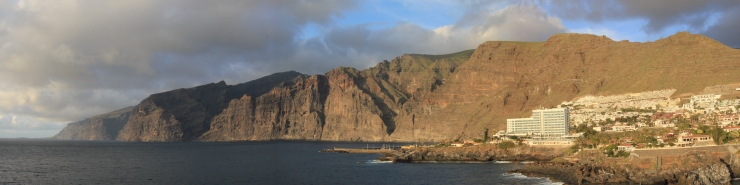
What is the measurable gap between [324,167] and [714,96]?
12478 centimetres

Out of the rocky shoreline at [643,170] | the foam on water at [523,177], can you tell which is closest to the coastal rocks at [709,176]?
the rocky shoreline at [643,170]

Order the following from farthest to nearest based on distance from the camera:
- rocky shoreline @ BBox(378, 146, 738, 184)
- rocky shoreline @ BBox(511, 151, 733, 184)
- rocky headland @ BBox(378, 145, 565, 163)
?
1. rocky headland @ BBox(378, 145, 565, 163)
2. rocky shoreline @ BBox(378, 146, 738, 184)
3. rocky shoreline @ BBox(511, 151, 733, 184)

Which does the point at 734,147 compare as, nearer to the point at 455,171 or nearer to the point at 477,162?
the point at 455,171

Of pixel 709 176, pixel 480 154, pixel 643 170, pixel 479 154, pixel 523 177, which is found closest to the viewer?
pixel 709 176

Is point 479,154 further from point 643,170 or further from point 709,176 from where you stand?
point 709,176

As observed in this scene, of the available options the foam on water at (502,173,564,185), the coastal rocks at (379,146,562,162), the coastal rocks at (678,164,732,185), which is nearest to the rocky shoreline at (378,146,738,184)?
the coastal rocks at (678,164,732,185)

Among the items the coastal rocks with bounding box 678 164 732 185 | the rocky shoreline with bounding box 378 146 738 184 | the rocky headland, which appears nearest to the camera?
the coastal rocks with bounding box 678 164 732 185

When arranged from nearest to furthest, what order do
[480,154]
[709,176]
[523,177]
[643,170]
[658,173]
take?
1. [709,176]
2. [658,173]
3. [643,170]
4. [523,177]
5. [480,154]

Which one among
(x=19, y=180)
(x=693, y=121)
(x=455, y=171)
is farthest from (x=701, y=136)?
(x=19, y=180)

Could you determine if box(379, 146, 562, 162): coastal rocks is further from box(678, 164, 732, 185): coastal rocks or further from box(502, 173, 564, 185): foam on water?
box(678, 164, 732, 185): coastal rocks

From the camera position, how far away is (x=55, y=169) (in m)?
144

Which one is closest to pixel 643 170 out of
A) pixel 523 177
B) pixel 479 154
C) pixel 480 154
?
pixel 523 177

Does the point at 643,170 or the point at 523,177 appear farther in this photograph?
the point at 523,177

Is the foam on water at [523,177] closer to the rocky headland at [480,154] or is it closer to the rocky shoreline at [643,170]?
the rocky shoreline at [643,170]
